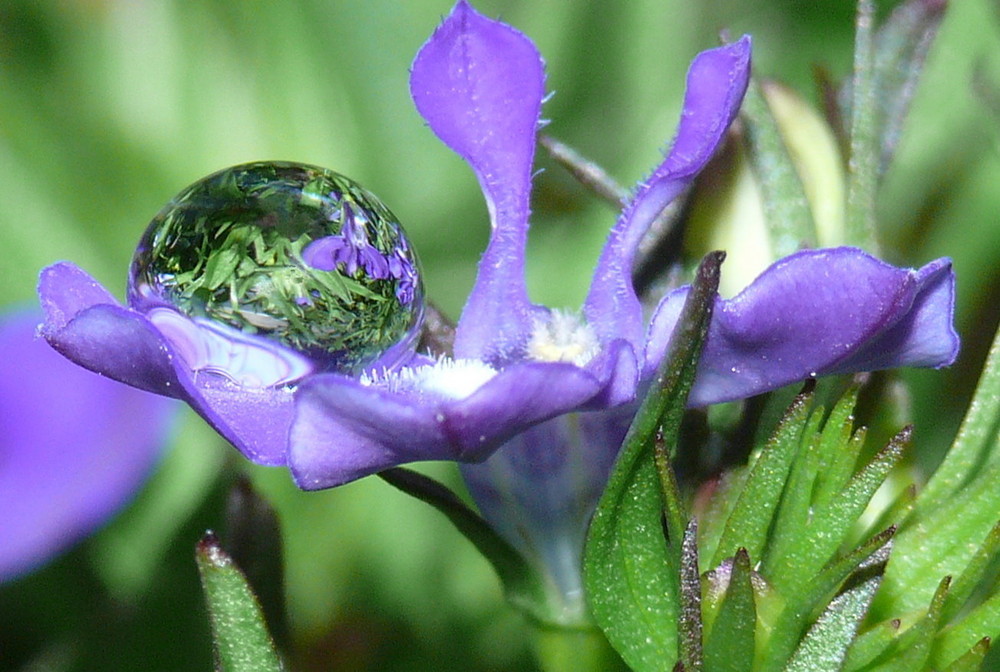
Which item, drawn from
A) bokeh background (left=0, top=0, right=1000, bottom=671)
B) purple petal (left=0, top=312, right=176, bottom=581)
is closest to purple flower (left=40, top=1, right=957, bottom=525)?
bokeh background (left=0, top=0, right=1000, bottom=671)

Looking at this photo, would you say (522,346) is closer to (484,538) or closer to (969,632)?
(484,538)

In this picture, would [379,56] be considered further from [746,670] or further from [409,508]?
[746,670]

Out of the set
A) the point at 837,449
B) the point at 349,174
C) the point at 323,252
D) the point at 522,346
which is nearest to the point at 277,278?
the point at 323,252

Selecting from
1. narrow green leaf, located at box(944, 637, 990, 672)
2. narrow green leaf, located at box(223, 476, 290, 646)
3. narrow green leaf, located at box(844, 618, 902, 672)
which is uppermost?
narrow green leaf, located at box(944, 637, 990, 672)

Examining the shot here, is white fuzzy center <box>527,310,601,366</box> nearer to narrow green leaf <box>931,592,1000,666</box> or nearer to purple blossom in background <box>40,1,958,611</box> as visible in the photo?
purple blossom in background <box>40,1,958,611</box>

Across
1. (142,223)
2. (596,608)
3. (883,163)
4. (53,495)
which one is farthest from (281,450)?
(142,223)

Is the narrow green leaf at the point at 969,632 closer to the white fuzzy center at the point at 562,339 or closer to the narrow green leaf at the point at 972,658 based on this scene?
the narrow green leaf at the point at 972,658

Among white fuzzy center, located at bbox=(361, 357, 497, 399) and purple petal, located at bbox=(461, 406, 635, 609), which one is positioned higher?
white fuzzy center, located at bbox=(361, 357, 497, 399)
